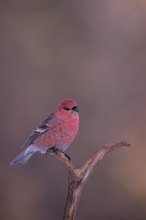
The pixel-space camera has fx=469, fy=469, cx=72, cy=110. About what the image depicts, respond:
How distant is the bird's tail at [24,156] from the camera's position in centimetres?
180

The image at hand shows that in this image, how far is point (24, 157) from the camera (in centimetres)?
184

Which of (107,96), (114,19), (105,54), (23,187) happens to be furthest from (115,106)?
(23,187)

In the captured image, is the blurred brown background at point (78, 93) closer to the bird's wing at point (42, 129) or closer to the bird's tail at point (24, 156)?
the bird's tail at point (24, 156)

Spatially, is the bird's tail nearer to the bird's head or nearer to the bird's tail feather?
the bird's tail feather

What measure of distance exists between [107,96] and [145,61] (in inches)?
9.8

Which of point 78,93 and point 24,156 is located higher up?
point 78,93

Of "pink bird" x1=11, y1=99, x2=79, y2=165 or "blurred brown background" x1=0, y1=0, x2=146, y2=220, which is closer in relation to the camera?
"pink bird" x1=11, y1=99, x2=79, y2=165

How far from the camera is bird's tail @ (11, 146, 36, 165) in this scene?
1.80 meters

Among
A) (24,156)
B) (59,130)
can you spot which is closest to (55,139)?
(59,130)

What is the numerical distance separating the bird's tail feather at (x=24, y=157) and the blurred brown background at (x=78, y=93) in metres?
0.15

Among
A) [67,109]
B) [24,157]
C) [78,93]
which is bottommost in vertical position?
[24,157]

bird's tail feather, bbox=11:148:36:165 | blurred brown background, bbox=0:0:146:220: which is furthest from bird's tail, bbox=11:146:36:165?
blurred brown background, bbox=0:0:146:220

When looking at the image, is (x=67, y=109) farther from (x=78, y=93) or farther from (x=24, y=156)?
(x=78, y=93)

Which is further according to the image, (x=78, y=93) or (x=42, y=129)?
(x=78, y=93)
